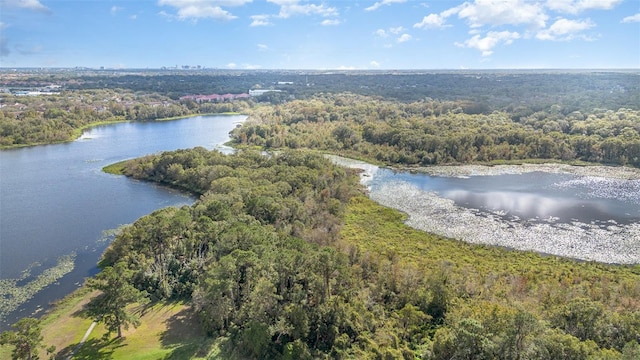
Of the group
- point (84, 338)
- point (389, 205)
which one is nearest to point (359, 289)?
point (84, 338)

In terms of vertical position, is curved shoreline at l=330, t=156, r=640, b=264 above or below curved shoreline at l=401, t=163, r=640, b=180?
below

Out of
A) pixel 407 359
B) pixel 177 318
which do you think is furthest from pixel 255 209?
pixel 407 359

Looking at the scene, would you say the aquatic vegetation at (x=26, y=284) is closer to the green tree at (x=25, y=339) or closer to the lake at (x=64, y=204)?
the lake at (x=64, y=204)

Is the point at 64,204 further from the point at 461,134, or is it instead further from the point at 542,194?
the point at 461,134

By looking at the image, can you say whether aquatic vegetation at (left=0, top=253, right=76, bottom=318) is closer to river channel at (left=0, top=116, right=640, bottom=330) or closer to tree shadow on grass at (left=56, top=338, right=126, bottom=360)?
river channel at (left=0, top=116, right=640, bottom=330)

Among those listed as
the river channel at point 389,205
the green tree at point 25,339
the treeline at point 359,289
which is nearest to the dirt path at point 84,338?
the green tree at point 25,339

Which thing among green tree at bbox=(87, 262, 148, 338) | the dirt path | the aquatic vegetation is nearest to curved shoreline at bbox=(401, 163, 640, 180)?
the aquatic vegetation
